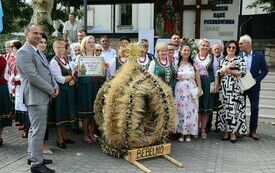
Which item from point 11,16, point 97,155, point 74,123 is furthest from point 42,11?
point 11,16

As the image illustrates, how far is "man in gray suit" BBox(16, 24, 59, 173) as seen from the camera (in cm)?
551

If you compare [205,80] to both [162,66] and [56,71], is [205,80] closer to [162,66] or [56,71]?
[162,66]

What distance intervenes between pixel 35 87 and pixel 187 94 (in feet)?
9.84

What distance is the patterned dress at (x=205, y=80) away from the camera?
7.95 m

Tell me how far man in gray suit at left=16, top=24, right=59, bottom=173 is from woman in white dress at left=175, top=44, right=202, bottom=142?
2.64m

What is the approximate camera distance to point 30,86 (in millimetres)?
5621

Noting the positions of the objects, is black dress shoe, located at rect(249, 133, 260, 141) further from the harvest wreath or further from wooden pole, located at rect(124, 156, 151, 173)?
wooden pole, located at rect(124, 156, 151, 173)

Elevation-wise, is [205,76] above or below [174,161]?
above

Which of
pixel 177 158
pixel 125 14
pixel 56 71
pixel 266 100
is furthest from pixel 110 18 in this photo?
pixel 177 158

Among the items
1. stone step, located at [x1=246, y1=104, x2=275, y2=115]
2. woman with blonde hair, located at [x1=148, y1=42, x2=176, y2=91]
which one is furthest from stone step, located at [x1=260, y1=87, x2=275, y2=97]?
woman with blonde hair, located at [x1=148, y1=42, x2=176, y2=91]

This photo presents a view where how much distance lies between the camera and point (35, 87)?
5621 mm

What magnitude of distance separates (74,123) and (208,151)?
88.5 inches

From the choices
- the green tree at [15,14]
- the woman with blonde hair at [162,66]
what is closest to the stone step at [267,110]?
the woman with blonde hair at [162,66]

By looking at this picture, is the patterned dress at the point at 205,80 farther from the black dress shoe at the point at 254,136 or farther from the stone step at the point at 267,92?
the stone step at the point at 267,92
